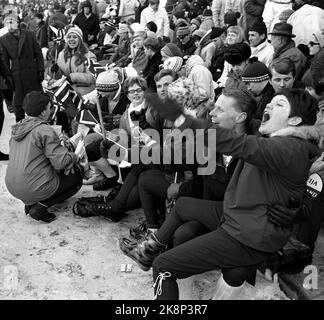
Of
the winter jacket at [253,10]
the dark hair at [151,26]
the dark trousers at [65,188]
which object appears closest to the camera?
the dark trousers at [65,188]

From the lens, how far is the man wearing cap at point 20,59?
6.55 metres

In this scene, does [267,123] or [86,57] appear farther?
[86,57]

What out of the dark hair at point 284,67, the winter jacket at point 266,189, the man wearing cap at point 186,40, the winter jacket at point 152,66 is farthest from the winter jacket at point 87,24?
the winter jacket at point 266,189

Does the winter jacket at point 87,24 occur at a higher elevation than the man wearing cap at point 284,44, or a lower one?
lower

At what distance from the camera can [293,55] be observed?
4957mm

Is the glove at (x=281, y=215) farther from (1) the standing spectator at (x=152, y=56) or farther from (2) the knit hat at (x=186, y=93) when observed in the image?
(1) the standing spectator at (x=152, y=56)

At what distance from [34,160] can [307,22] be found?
3839 millimetres

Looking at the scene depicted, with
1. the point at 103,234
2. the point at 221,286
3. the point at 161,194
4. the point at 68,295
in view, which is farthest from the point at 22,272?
the point at 221,286

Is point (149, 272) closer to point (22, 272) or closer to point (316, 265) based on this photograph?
point (22, 272)

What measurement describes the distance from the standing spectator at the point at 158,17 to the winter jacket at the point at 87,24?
165cm

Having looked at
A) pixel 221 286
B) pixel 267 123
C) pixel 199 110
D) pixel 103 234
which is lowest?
pixel 103 234

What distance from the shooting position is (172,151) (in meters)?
2.68

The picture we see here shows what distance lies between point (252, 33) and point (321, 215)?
2840 mm

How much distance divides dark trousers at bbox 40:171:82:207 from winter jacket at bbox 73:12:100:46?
6.92 m
